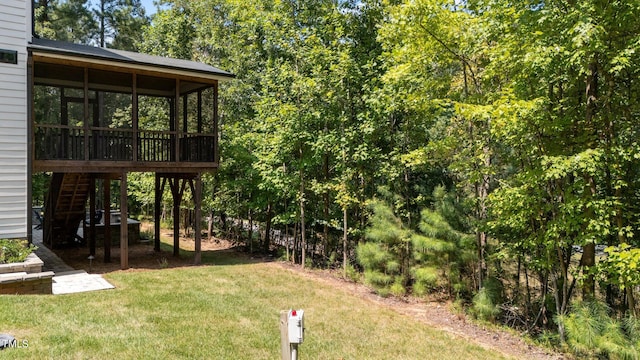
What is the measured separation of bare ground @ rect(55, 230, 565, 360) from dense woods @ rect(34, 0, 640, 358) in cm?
37

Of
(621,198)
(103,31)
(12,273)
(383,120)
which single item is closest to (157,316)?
(12,273)

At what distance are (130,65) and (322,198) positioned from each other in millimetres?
6283

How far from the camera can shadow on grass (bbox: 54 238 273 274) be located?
1052 cm

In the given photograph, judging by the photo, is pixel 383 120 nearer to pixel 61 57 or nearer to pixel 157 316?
pixel 157 316

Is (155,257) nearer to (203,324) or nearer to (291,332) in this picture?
(203,324)

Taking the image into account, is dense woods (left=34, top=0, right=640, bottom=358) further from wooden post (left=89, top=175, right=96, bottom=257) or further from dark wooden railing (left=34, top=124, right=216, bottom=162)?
wooden post (left=89, top=175, right=96, bottom=257)

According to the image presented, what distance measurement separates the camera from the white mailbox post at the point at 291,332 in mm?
3379

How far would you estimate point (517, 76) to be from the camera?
22.7ft

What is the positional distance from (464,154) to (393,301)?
3.65m

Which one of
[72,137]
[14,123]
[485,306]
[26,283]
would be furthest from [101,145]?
[485,306]

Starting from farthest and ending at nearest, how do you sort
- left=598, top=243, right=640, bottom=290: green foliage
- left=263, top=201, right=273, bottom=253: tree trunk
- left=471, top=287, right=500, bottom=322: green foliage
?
left=263, top=201, right=273, bottom=253: tree trunk → left=471, top=287, right=500, bottom=322: green foliage → left=598, top=243, right=640, bottom=290: green foliage

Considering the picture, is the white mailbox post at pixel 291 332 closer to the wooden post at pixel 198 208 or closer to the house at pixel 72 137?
the house at pixel 72 137

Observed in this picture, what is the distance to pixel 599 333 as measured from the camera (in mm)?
5938

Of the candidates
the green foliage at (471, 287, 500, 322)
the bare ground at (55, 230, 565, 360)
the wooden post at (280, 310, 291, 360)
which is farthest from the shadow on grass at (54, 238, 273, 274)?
the wooden post at (280, 310, 291, 360)
